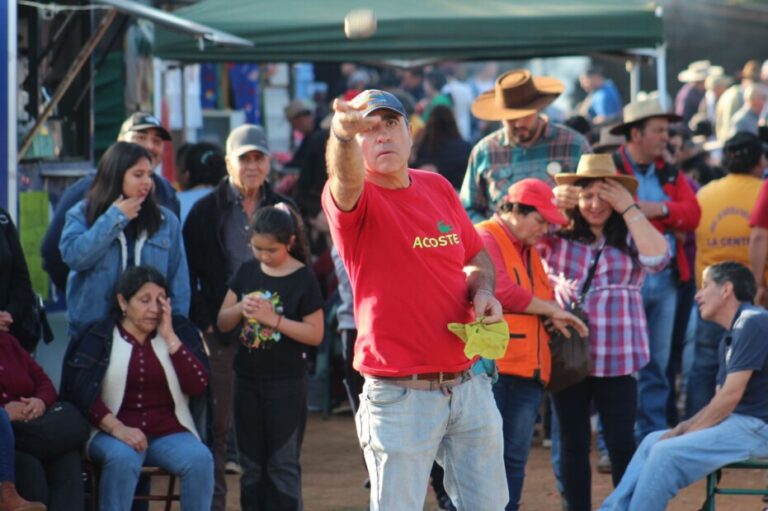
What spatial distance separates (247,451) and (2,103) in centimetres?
210

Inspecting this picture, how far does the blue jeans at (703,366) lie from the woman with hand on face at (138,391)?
3.67 meters

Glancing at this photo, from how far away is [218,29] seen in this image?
34.2ft

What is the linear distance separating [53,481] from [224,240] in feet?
5.83

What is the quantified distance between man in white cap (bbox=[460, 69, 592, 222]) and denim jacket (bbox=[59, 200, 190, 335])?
1.68 m

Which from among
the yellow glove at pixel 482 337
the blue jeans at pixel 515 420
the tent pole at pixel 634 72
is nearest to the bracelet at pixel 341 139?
the yellow glove at pixel 482 337

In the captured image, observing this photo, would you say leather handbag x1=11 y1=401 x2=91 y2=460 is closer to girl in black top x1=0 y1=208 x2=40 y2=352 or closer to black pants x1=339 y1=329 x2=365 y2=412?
girl in black top x1=0 y1=208 x2=40 y2=352

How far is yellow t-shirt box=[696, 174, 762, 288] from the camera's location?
929 centimetres

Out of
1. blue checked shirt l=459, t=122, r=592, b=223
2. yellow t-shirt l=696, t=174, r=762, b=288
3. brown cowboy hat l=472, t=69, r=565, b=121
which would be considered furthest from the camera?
yellow t-shirt l=696, t=174, r=762, b=288

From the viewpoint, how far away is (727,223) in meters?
9.30

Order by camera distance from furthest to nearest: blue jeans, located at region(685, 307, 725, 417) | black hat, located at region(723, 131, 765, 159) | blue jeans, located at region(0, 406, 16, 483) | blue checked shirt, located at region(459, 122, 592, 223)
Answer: black hat, located at region(723, 131, 765, 159), blue jeans, located at region(685, 307, 725, 417), blue checked shirt, located at region(459, 122, 592, 223), blue jeans, located at region(0, 406, 16, 483)

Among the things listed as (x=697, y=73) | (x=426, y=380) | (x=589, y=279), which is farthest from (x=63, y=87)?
(x=697, y=73)

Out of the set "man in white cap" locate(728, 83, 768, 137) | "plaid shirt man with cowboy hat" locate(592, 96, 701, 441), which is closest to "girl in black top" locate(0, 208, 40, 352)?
"plaid shirt man with cowboy hat" locate(592, 96, 701, 441)

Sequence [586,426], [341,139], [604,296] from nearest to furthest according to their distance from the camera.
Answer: [341,139] < [586,426] < [604,296]

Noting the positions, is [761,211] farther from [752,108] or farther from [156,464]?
[752,108]
